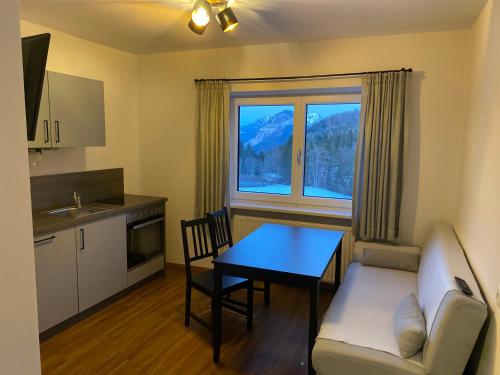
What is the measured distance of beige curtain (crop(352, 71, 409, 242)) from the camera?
10.5 ft

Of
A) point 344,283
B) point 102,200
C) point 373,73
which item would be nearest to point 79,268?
point 102,200

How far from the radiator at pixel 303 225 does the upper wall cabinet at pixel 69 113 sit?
5.30 ft

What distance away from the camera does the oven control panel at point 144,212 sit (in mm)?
3562

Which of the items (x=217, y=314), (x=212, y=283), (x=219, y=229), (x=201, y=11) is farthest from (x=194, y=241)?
(x=201, y=11)

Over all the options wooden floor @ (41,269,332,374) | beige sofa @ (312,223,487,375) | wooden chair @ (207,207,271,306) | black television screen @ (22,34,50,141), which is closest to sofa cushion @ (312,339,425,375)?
beige sofa @ (312,223,487,375)

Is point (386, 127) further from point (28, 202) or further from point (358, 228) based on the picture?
point (28, 202)

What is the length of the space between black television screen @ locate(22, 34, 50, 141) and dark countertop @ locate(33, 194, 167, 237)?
5.63ft

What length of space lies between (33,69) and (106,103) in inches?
115

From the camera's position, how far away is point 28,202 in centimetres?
92

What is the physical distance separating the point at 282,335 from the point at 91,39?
3.23 m

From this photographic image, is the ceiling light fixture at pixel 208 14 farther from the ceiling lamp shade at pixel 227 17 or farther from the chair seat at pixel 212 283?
the chair seat at pixel 212 283

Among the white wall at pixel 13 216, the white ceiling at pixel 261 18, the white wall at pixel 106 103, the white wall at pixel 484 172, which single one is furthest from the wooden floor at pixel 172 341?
the white ceiling at pixel 261 18

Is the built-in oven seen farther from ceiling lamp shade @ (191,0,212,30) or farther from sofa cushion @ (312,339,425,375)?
sofa cushion @ (312,339,425,375)

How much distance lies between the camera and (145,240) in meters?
3.82
